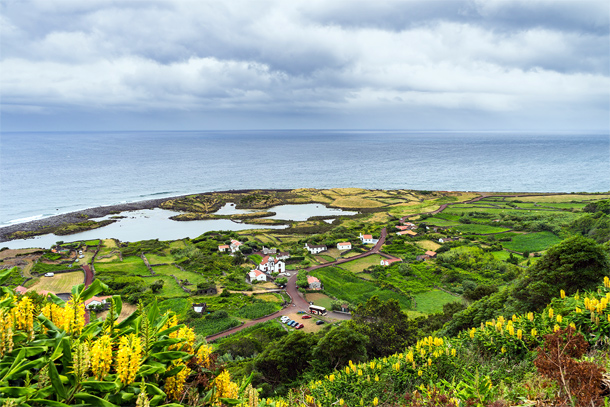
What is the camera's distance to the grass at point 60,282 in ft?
96.2

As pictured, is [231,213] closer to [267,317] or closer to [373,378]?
[267,317]

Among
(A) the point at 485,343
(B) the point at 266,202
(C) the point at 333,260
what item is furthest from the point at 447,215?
(A) the point at 485,343

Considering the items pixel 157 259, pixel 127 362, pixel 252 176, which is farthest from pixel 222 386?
pixel 252 176

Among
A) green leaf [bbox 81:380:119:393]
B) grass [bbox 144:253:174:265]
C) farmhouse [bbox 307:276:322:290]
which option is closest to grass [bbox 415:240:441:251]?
farmhouse [bbox 307:276:322:290]

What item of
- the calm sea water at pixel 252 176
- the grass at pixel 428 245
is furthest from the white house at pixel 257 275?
the calm sea water at pixel 252 176

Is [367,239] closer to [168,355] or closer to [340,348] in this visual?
[340,348]

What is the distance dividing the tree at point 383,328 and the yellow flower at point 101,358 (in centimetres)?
1378

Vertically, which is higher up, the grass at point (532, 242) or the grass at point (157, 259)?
the grass at point (532, 242)

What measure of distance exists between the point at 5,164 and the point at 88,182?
54902 mm

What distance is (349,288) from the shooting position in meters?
30.3

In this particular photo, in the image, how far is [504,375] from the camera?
4965mm

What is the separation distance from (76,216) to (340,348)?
190 feet

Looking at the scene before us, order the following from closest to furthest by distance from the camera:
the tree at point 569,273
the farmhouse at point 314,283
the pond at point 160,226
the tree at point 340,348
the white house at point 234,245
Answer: the tree at point 569,273, the tree at point 340,348, the farmhouse at point 314,283, the white house at point 234,245, the pond at point 160,226

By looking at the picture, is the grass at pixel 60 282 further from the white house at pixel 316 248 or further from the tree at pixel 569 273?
the tree at pixel 569 273
